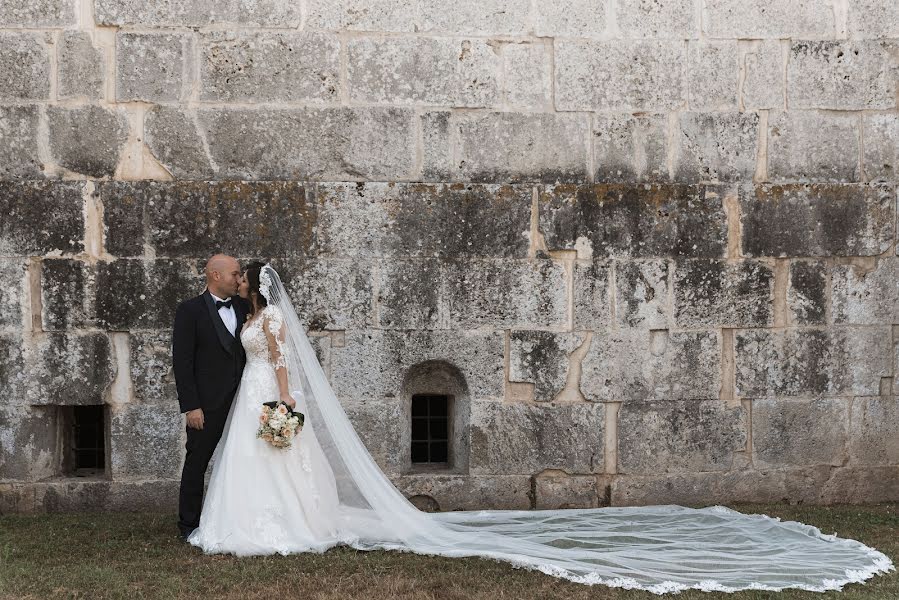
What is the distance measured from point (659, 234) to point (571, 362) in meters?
1.13

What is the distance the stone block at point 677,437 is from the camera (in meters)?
6.48

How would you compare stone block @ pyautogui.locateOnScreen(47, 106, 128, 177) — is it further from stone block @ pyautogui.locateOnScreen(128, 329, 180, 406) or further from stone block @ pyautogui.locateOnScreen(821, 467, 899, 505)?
stone block @ pyautogui.locateOnScreen(821, 467, 899, 505)

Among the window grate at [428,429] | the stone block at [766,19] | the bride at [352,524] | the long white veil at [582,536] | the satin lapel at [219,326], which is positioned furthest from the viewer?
the window grate at [428,429]

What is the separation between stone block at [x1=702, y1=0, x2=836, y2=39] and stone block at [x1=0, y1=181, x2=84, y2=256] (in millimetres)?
4719

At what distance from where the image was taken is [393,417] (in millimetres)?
6363

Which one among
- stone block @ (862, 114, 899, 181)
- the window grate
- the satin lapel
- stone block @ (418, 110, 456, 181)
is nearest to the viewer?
the satin lapel

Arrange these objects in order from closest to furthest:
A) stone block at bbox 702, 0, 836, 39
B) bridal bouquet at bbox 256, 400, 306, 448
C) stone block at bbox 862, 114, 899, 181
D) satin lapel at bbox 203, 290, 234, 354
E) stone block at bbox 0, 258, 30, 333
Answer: bridal bouquet at bbox 256, 400, 306, 448 → satin lapel at bbox 203, 290, 234, 354 → stone block at bbox 0, 258, 30, 333 → stone block at bbox 702, 0, 836, 39 → stone block at bbox 862, 114, 899, 181

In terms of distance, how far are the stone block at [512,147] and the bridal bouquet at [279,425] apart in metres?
2.10

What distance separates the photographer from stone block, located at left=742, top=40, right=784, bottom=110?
6.50m

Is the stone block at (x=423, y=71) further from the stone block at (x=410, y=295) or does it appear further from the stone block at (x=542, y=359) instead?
the stone block at (x=542, y=359)

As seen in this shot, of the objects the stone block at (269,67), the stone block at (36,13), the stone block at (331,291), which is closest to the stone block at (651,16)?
the stone block at (269,67)

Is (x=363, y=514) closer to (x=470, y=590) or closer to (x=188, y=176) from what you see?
(x=470, y=590)

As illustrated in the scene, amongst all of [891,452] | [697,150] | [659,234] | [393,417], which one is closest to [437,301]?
[393,417]

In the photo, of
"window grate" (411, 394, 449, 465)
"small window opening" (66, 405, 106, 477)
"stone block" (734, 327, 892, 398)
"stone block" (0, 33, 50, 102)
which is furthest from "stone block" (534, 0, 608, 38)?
"small window opening" (66, 405, 106, 477)
